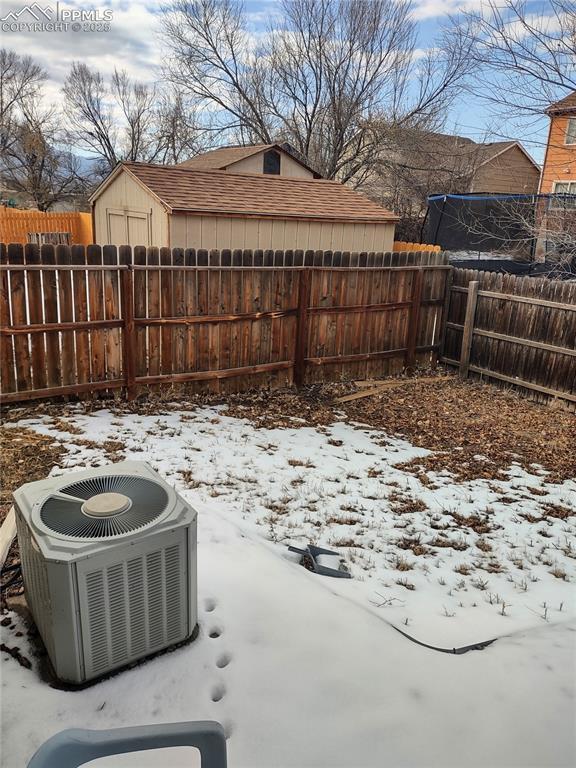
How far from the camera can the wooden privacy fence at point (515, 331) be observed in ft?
25.2

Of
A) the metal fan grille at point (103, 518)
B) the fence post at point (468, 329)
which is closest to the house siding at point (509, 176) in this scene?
the fence post at point (468, 329)

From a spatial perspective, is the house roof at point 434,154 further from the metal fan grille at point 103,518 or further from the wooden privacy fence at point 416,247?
the metal fan grille at point 103,518

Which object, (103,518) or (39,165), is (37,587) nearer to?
(103,518)

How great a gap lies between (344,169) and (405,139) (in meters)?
2.81

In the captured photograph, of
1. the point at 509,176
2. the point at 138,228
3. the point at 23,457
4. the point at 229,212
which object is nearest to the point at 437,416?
the point at 23,457

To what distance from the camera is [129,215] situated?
476 inches

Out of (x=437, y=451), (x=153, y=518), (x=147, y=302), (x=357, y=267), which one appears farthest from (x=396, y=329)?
(x=153, y=518)

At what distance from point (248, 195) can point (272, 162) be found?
6.28m

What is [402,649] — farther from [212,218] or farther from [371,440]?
[212,218]

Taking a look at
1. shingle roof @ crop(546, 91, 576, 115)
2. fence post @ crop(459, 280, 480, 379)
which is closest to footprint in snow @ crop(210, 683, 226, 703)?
fence post @ crop(459, 280, 480, 379)

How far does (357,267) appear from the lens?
26.8 feet

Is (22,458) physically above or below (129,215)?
below

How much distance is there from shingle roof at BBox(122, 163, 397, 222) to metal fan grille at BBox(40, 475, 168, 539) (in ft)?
28.4

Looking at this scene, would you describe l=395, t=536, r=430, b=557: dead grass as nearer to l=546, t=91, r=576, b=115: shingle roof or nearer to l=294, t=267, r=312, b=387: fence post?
l=294, t=267, r=312, b=387: fence post
